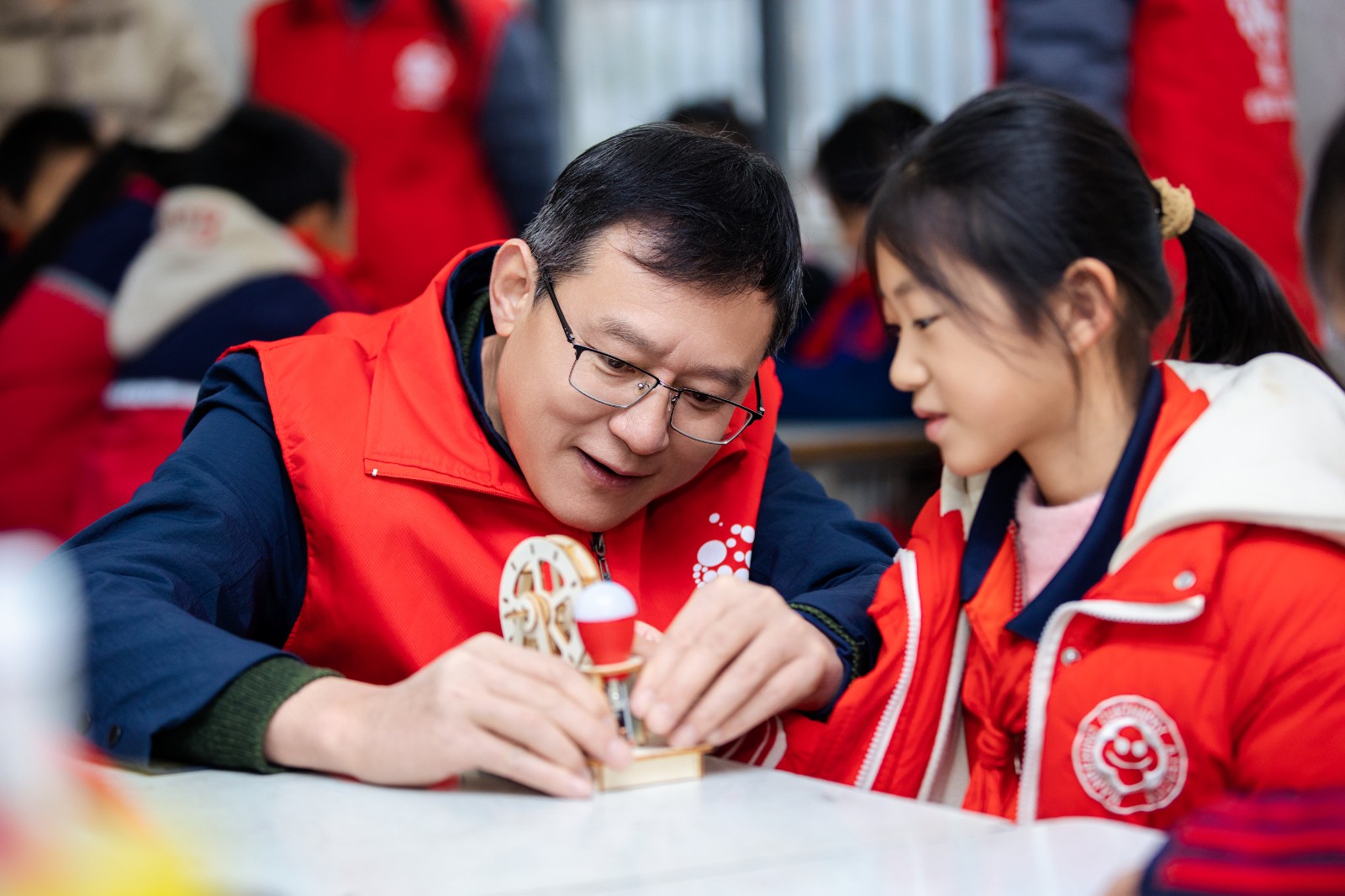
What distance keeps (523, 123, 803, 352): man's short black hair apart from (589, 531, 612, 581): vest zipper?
0.94 feet

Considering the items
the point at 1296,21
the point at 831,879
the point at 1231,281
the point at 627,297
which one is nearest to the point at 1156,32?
the point at 1296,21

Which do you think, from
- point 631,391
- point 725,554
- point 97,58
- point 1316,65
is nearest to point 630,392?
point 631,391

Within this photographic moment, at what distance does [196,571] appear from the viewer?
4.30ft

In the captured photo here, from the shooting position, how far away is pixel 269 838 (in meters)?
0.93

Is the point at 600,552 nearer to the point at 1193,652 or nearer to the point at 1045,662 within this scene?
the point at 1045,662

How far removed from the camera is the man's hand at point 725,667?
111cm

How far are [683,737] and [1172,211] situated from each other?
0.78 metres

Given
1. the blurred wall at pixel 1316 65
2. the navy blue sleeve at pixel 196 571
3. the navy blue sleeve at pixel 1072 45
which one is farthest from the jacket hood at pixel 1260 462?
the blurred wall at pixel 1316 65

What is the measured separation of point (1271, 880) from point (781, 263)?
2.93 feet

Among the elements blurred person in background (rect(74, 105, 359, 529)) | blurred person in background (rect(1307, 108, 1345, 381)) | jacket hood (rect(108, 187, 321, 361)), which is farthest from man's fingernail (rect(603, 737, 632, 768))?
jacket hood (rect(108, 187, 321, 361))

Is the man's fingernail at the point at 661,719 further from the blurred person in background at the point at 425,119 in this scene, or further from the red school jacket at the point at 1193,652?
the blurred person in background at the point at 425,119

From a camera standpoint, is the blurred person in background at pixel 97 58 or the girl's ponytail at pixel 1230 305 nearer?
the girl's ponytail at pixel 1230 305

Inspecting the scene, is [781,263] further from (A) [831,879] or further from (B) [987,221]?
(A) [831,879]

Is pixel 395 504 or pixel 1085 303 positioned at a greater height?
pixel 1085 303
